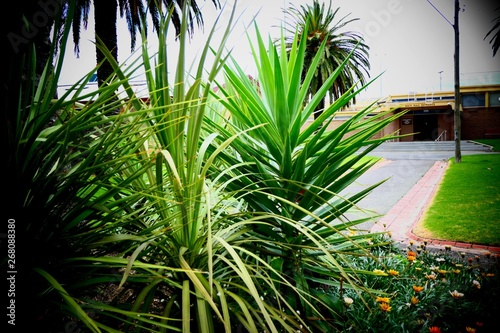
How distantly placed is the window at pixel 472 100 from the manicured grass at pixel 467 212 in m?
7.43

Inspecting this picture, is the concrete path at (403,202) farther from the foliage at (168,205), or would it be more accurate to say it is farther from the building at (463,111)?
the building at (463,111)

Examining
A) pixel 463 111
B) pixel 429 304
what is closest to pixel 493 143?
pixel 463 111

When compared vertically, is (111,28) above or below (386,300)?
above

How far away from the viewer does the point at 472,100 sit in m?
13.8

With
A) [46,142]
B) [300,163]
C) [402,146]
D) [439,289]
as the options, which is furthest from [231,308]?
[402,146]

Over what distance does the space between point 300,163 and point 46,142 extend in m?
1.01

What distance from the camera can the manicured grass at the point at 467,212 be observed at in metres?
4.01

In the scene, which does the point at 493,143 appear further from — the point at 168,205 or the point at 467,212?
the point at 168,205

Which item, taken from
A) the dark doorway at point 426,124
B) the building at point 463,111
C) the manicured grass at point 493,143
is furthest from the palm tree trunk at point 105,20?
A: the dark doorway at point 426,124

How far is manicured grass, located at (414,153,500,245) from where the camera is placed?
13.2 ft

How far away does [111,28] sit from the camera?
6.72 m

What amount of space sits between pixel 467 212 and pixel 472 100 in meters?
11.6

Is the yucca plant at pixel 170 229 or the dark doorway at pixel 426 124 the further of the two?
the dark doorway at pixel 426 124

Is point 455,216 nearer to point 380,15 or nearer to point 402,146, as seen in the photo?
point 380,15
